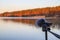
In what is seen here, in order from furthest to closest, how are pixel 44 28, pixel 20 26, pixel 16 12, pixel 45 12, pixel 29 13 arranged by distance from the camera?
pixel 20 26 < pixel 16 12 < pixel 29 13 < pixel 45 12 < pixel 44 28

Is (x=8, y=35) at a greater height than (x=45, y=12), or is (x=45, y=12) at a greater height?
(x=45, y=12)

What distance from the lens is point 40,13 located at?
144 inches

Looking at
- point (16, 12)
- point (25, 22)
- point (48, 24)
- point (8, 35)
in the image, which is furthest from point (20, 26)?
point (48, 24)

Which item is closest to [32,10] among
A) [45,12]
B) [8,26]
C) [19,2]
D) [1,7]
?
[45,12]

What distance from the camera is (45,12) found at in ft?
11.7

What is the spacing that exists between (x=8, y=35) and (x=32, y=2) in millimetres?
1250

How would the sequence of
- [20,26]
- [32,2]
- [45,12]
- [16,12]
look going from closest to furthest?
[45,12] → [16,12] → [32,2] → [20,26]

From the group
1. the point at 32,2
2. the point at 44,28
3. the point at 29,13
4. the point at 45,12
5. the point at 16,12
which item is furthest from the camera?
the point at 32,2

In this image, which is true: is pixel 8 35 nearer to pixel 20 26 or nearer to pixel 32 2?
pixel 20 26

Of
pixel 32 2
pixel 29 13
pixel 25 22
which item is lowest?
pixel 25 22

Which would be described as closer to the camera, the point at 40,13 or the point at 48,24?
the point at 48,24

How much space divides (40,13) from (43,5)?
0.39 m

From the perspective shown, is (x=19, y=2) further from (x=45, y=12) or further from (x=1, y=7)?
(x=45, y=12)

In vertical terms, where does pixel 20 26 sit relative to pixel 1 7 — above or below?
below
